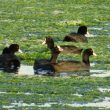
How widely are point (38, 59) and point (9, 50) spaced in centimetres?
138

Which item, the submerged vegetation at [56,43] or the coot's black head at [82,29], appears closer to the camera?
the submerged vegetation at [56,43]

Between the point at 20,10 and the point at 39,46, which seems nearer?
the point at 39,46

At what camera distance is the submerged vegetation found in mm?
16625

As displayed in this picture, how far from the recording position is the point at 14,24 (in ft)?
92.4

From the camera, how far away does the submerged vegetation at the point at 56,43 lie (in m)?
16.6

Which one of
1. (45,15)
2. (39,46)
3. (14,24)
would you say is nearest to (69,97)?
(39,46)

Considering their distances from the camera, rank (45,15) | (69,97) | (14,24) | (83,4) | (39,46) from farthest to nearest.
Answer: (83,4)
(45,15)
(14,24)
(39,46)
(69,97)

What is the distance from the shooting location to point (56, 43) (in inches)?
998

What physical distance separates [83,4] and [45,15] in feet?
15.1

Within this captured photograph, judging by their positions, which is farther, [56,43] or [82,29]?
[82,29]

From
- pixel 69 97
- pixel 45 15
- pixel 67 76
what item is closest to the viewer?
pixel 69 97

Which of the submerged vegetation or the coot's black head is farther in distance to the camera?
the coot's black head

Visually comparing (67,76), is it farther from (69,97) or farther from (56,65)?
(69,97)

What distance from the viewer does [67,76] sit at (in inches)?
785
